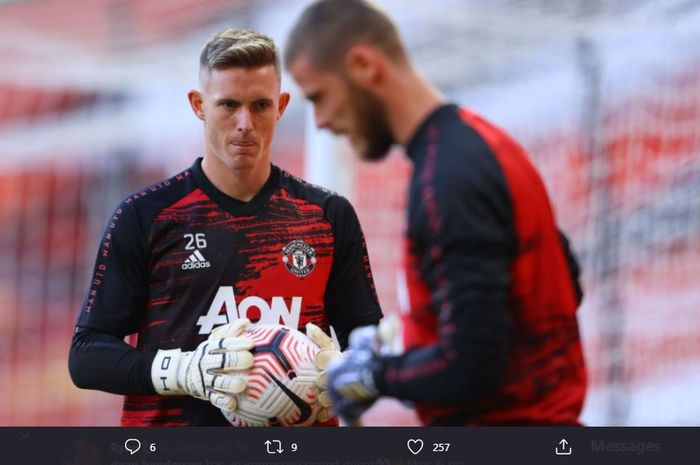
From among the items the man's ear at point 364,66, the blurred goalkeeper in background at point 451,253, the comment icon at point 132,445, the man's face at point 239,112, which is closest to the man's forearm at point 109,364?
the comment icon at point 132,445

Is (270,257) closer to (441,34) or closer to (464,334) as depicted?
(464,334)

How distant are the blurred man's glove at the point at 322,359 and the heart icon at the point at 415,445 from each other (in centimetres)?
27

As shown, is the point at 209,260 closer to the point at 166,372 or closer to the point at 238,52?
the point at 166,372

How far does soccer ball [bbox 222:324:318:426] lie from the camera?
2.01 metres

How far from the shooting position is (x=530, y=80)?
4074 millimetres

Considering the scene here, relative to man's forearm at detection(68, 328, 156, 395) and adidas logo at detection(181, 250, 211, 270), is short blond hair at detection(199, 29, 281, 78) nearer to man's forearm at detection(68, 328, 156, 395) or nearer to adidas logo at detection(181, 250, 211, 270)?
adidas logo at detection(181, 250, 211, 270)

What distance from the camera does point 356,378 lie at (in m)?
1.62

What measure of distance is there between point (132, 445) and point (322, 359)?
0.57 m

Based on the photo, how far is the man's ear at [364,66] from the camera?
5.25ft

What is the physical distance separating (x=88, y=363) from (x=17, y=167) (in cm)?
210

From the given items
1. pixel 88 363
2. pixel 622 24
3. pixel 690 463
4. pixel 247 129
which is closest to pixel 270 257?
pixel 247 129

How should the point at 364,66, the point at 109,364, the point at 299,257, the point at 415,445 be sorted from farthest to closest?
the point at 415,445, the point at 299,257, the point at 109,364, the point at 364,66

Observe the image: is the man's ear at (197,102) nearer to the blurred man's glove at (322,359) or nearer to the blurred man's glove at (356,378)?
the blurred man's glove at (322,359)

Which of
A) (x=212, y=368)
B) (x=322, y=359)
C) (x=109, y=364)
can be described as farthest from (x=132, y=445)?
(x=322, y=359)
